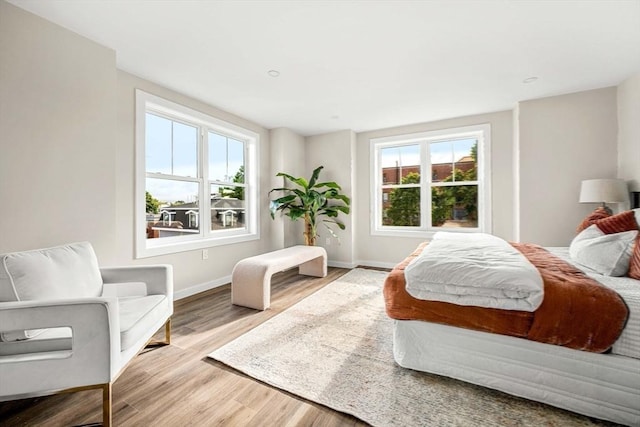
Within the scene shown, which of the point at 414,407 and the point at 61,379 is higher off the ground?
the point at 61,379

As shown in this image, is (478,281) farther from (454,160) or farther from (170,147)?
(170,147)

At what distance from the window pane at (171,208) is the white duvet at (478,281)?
2.80m

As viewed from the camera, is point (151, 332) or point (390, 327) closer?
point (151, 332)

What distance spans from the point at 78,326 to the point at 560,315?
2.33 m

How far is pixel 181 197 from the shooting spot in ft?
10.9

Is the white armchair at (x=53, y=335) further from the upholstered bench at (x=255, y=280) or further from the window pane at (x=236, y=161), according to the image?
the window pane at (x=236, y=161)

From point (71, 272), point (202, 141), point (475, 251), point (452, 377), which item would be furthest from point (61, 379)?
point (202, 141)

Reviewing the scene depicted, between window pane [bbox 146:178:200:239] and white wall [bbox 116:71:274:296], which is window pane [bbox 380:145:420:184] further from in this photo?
window pane [bbox 146:178:200:239]

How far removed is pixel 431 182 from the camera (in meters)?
4.38

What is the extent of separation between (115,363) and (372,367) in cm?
145

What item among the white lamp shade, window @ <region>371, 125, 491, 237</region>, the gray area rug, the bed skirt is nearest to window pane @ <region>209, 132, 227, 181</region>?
the gray area rug

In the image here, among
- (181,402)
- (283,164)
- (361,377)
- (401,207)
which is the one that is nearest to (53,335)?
(181,402)

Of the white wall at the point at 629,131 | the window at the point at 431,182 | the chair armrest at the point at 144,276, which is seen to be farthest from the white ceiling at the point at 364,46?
the chair armrest at the point at 144,276

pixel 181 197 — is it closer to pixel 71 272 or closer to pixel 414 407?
pixel 71 272
